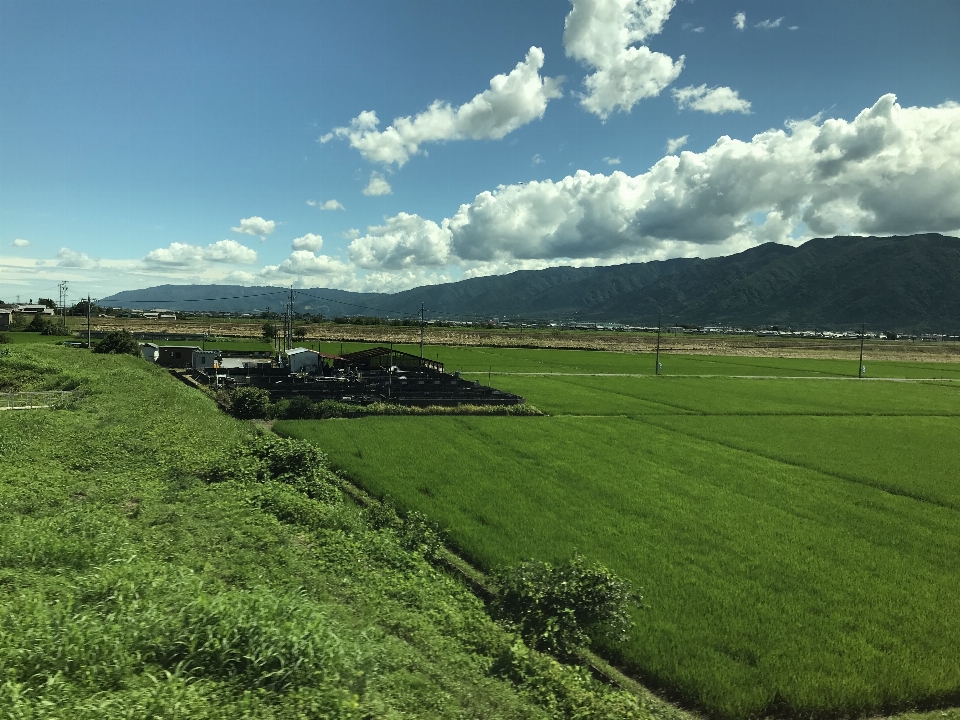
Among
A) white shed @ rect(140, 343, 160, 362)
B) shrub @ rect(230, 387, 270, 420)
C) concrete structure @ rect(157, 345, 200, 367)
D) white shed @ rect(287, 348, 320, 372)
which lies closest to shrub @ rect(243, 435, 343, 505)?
shrub @ rect(230, 387, 270, 420)

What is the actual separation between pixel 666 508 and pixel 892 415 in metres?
30.6

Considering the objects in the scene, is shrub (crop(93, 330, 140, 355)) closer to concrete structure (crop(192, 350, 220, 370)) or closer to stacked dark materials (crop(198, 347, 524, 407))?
concrete structure (crop(192, 350, 220, 370))

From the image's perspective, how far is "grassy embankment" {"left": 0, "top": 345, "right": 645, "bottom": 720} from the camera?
19.8ft

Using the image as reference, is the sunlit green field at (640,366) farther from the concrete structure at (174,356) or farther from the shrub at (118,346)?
the shrub at (118,346)

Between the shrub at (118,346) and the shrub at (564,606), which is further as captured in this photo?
the shrub at (118,346)

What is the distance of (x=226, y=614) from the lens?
24.1 feet

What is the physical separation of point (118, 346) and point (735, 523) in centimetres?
6164

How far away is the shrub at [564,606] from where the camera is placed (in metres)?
9.86

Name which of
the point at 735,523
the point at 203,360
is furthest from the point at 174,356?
the point at 735,523

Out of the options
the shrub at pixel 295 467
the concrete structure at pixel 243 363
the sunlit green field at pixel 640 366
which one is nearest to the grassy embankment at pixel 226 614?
the shrub at pixel 295 467

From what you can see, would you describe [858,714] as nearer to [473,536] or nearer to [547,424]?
[473,536]

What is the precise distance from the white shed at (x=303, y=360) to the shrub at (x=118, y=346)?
21.0m

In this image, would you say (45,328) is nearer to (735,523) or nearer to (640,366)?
(640,366)

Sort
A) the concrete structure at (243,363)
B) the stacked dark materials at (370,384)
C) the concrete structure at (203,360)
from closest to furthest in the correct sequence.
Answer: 1. the stacked dark materials at (370,384)
2. the concrete structure at (243,363)
3. the concrete structure at (203,360)
